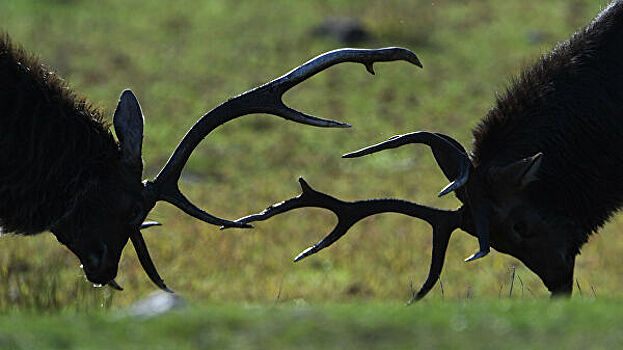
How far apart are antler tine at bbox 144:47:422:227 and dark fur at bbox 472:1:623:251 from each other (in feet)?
3.05

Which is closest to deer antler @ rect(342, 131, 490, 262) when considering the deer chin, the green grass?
the deer chin

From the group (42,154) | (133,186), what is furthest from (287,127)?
(42,154)

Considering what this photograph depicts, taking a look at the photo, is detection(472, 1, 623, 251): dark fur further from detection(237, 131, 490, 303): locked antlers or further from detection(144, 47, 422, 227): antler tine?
detection(144, 47, 422, 227): antler tine

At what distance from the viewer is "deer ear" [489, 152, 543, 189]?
28.8ft

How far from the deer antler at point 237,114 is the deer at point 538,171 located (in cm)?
51

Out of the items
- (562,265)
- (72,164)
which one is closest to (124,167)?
(72,164)

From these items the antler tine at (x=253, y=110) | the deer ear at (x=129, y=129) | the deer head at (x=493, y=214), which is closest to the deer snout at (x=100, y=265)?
the antler tine at (x=253, y=110)

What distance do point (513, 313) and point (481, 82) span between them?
16840 millimetres

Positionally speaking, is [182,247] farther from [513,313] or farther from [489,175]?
[513,313]

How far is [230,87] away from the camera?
22484mm

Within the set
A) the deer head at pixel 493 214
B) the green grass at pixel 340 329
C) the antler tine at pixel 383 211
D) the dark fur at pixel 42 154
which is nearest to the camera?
the green grass at pixel 340 329

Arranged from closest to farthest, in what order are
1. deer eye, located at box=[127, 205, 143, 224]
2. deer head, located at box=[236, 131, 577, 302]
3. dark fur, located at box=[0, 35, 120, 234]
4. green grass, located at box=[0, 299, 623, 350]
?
green grass, located at box=[0, 299, 623, 350] < dark fur, located at box=[0, 35, 120, 234] < deer eye, located at box=[127, 205, 143, 224] < deer head, located at box=[236, 131, 577, 302]

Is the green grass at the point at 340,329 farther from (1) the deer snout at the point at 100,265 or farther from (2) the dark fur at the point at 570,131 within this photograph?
(2) the dark fur at the point at 570,131

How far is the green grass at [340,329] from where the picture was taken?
5723mm
